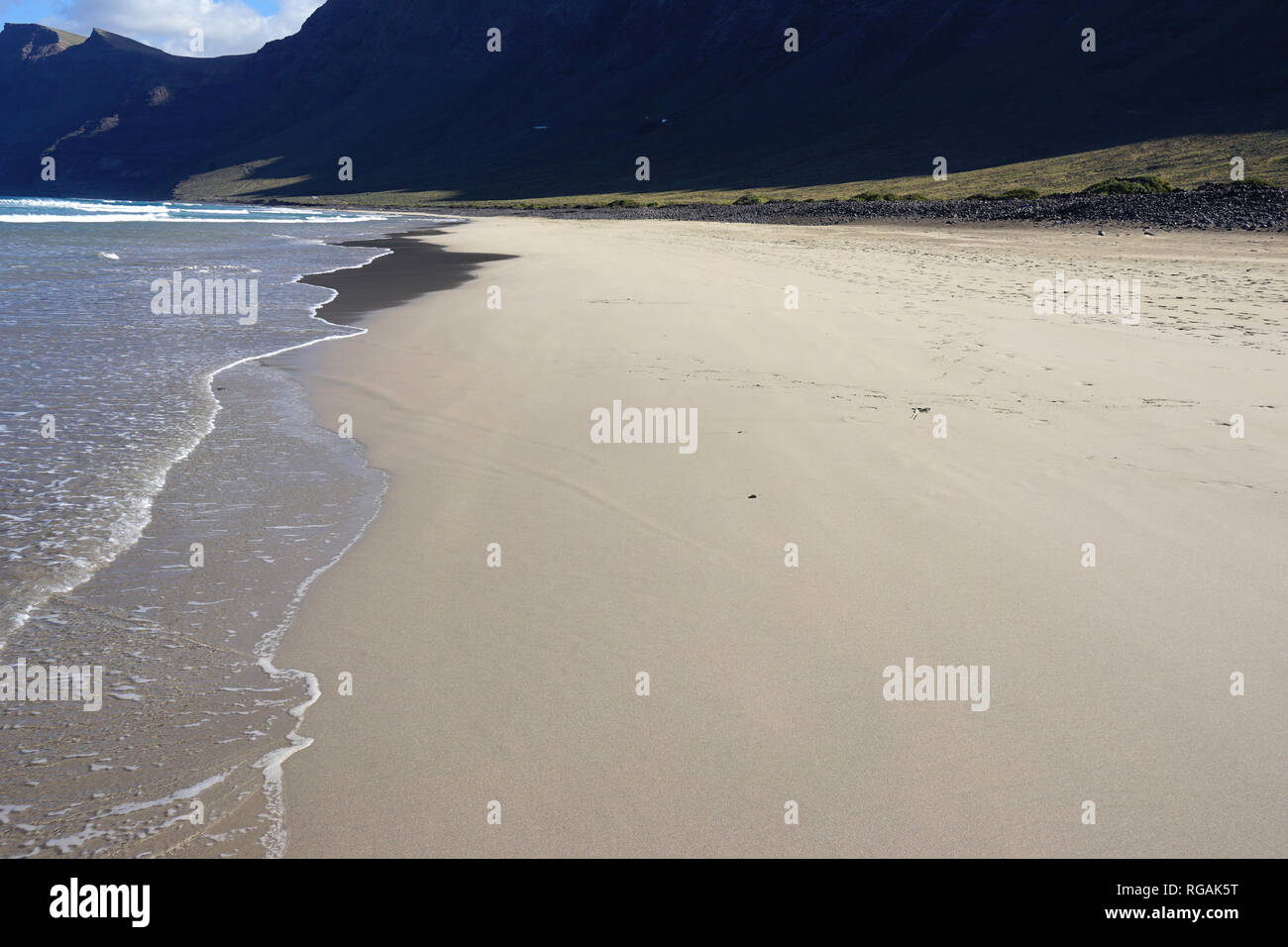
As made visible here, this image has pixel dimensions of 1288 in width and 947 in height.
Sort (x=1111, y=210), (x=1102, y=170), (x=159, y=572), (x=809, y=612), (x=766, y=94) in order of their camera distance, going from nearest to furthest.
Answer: (x=809, y=612) → (x=159, y=572) → (x=1111, y=210) → (x=1102, y=170) → (x=766, y=94)

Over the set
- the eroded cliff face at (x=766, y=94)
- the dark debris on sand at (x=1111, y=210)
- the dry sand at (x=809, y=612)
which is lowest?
the dry sand at (x=809, y=612)

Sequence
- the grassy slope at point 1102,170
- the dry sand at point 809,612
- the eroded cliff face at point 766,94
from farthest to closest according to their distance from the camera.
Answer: the eroded cliff face at point 766,94
the grassy slope at point 1102,170
the dry sand at point 809,612

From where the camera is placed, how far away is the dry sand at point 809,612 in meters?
2.80

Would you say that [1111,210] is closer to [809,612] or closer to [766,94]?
[809,612]

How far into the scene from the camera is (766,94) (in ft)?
442

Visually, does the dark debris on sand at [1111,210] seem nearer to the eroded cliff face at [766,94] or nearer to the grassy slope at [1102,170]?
the grassy slope at [1102,170]

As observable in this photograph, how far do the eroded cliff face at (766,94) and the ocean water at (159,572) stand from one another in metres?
84.2

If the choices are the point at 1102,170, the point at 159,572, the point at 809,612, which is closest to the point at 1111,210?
the point at 809,612

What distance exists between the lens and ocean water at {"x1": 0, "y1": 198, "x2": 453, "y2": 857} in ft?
9.42

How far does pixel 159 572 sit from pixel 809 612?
304 centimetres

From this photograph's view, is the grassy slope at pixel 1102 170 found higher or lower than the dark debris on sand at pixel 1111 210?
higher

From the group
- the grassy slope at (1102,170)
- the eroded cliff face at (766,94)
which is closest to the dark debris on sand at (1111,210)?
the grassy slope at (1102,170)

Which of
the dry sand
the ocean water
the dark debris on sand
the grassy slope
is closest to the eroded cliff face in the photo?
the grassy slope

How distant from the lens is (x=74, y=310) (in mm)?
12750
